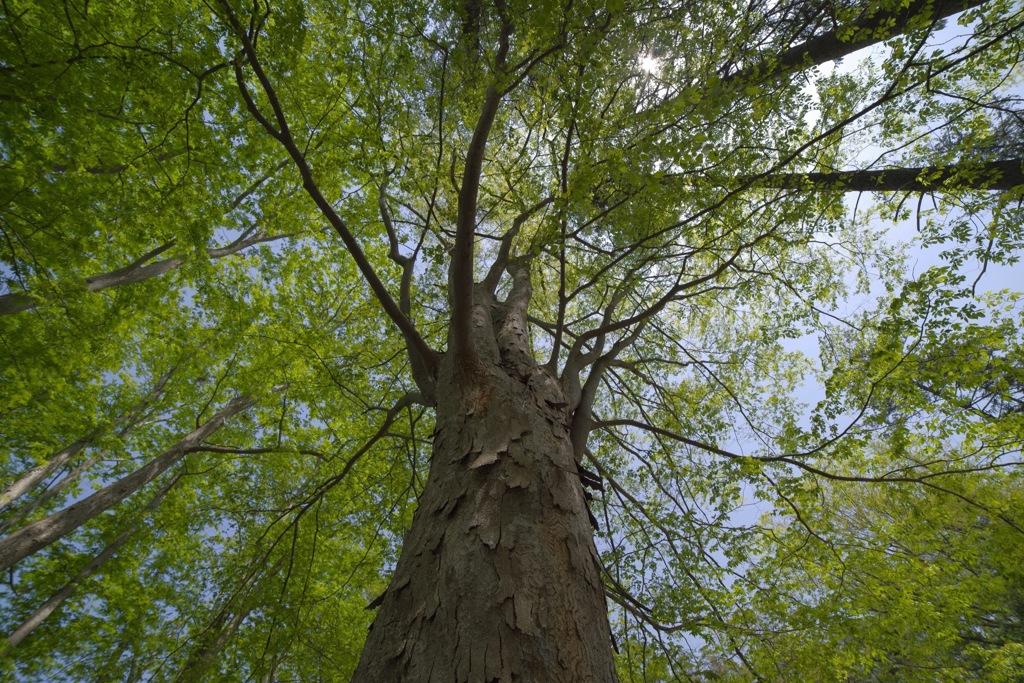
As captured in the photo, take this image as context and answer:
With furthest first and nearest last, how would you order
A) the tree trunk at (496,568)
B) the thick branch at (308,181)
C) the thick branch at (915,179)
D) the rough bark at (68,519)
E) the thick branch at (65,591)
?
the thick branch at (65,591)
the rough bark at (68,519)
the thick branch at (915,179)
the thick branch at (308,181)
the tree trunk at (496,568)

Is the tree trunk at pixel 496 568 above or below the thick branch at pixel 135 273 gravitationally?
below

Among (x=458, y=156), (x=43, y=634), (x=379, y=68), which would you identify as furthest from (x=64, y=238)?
(x=43, y=634)

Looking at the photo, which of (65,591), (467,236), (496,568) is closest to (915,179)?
(467,236)

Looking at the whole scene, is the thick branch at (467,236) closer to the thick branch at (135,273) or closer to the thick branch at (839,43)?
the thick branch at (839,43)

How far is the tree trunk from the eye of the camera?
122cm

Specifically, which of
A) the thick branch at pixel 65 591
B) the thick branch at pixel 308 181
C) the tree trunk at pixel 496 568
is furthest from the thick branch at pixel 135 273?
the tree trunk at pixel 496 568

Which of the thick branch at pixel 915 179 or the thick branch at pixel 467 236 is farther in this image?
the thick branch at pixel 915 179

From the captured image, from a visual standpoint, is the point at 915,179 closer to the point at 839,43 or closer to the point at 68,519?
the point at 839,43

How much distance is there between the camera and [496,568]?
147 cm

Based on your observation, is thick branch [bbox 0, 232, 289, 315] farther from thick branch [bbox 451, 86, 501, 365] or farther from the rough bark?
thick branch [bbox 451, 86, 501, 365]

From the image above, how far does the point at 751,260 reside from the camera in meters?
4.81

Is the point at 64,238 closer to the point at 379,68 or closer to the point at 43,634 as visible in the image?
the point at 379,68

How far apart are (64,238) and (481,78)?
4370 millimetres

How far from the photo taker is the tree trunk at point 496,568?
4.00 feet
